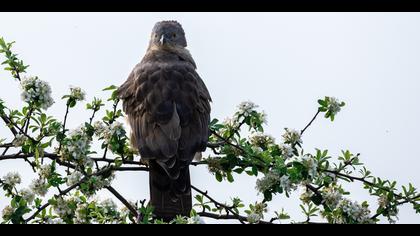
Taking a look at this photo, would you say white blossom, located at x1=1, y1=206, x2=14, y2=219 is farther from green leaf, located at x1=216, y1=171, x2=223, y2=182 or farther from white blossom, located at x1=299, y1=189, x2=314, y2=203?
white blossom, located at x1=299, y1=189, x2=314, y2=203

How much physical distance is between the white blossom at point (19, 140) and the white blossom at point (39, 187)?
0.94ft

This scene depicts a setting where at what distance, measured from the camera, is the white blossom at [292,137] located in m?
4.90

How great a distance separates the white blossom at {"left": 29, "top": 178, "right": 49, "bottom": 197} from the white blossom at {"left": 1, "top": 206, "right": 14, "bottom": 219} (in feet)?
0.88

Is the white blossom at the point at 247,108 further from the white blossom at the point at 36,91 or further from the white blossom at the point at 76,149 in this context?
the white blossom at the point at 36,91

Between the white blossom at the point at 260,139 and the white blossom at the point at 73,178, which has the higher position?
the white blossom at the point at 260,139

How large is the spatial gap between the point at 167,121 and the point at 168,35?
2.33m

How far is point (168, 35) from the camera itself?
7.75 metres

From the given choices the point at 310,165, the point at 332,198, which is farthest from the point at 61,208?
the point at 332,198

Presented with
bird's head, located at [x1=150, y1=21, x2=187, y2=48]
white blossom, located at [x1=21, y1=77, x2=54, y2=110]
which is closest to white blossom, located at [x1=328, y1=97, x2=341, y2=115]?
white blossom, located at [x1=21, y1=77, x2=54, y2=110]

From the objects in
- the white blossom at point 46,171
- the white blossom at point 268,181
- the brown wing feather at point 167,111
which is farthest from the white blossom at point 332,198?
the white blossom at point 46,171

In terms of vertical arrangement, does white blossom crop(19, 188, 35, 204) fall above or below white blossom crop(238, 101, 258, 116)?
below

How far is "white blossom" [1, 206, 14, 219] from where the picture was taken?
4098mm
